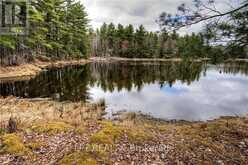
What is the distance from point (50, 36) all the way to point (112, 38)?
35.5 meters

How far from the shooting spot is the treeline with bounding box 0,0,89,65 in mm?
28670

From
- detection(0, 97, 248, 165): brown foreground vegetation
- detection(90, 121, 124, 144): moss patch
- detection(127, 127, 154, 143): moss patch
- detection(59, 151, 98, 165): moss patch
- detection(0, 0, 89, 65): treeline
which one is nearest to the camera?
detection(59, 151, 98, 165): moss patch

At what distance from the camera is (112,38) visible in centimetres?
7725

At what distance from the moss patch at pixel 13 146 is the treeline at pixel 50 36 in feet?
65.2

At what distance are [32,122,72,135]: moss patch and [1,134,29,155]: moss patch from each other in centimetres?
77

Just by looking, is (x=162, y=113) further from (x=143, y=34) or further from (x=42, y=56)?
(x=143, y=34)

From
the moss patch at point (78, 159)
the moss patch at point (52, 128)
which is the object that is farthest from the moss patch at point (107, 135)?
the moss patch at point (52, 128)

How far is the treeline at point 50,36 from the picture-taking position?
2867 centimetres

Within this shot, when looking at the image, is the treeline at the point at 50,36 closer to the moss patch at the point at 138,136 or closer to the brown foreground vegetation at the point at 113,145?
the brown foreground vegetation at the point at 113,145

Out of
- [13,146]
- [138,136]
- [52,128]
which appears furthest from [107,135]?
[13,146]

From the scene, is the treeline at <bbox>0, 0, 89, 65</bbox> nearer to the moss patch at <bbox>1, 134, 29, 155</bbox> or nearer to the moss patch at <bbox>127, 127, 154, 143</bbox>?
the moss patch at <bbox>1, 134, 29, 155</bbox>

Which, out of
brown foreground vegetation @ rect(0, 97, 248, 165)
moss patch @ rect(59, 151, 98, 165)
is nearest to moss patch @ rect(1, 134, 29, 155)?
brown foreground vegetation @ rect(0, 97, 248, 165)

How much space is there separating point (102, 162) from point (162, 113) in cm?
908

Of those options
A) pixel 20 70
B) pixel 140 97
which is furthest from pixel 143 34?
pixel 140 97
